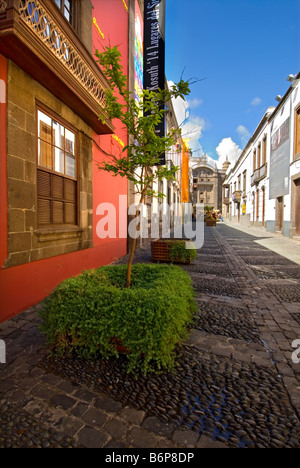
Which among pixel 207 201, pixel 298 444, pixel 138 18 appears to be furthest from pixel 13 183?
pixel 207 201

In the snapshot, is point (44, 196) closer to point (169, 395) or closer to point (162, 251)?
point (169, 395)

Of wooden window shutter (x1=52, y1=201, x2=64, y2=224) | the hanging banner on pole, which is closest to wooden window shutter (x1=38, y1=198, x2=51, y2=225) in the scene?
wooden window shutter (x1=52, y1=201, x2=64, y2=224)

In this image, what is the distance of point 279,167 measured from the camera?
14750 millimetres

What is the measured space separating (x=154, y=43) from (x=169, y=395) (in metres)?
10.6

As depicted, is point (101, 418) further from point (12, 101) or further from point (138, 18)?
point (138, 18)

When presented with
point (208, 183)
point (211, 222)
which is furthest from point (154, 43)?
point (208, 183)

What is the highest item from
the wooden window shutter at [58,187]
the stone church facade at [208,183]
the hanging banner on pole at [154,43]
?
the stone church facade at [208,183]

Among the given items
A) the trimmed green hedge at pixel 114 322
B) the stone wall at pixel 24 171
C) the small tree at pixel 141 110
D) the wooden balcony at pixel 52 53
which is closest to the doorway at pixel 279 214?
the wooden balcony at pixel 52 53

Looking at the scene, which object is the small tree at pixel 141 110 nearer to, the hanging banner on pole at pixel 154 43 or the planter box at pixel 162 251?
the planter box at pixel 162 251

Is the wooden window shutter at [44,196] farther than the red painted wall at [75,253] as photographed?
Yes

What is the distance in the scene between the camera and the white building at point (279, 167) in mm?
12398

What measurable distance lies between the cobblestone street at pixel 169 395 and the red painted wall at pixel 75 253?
0.55m

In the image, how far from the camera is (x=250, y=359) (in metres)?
2.32
